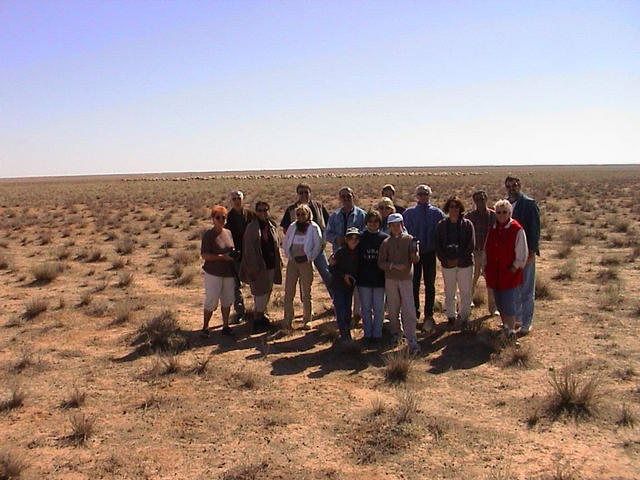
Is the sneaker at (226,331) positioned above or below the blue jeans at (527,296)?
below

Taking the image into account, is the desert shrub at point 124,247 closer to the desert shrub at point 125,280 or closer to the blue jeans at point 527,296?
the desert shrub at point 125,280

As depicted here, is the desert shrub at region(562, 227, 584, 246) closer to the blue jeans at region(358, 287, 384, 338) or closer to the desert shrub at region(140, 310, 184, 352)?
the blue jeans at region(358, 287, 384, 338)

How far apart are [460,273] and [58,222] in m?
21.2

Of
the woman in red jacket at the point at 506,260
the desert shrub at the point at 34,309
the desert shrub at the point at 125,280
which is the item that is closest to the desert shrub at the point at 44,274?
the desert shrub at the point at 125,280

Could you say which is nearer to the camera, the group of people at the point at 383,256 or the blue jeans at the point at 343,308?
the group of people at the point at 383,256

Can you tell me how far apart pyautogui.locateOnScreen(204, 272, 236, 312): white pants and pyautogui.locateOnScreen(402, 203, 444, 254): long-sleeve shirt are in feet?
8.50

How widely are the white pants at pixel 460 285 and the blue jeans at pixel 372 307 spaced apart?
0.99 meters

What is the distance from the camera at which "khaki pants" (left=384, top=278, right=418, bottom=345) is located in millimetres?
6594

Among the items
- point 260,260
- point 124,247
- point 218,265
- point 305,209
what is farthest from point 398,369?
point 124,247

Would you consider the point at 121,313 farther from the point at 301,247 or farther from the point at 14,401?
the point at 301,247

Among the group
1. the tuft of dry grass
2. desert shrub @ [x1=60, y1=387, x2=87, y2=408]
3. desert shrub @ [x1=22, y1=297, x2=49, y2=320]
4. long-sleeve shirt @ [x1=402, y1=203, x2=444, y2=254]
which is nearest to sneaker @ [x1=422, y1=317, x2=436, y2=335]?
long-sleeve shirt @ [x1=402, y1=203, x2=444, y2=254]

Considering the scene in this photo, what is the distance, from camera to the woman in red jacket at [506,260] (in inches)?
257

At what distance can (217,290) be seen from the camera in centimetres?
740

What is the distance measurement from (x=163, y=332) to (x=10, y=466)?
3.43 meters
